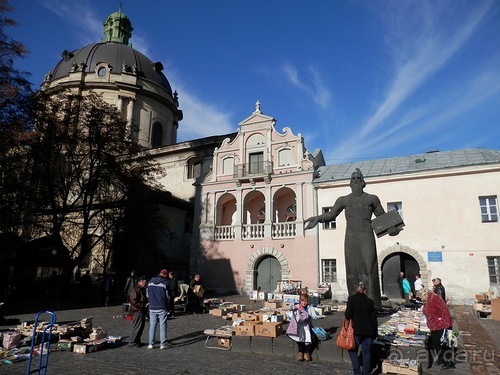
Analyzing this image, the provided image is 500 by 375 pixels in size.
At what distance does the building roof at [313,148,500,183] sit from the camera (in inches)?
805

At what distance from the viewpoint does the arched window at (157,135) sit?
4204 centimetres

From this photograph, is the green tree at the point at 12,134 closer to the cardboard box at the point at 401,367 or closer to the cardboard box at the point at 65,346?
the cardboard box at the point at 65,346

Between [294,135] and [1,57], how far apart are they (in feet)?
57.2

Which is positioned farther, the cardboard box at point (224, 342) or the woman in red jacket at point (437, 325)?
the cardboard box at point (224, 342)

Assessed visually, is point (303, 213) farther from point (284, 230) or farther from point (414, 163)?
point (414, 163)

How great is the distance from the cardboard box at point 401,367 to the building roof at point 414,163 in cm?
1631

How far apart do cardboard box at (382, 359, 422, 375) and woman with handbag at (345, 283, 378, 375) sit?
62 cm

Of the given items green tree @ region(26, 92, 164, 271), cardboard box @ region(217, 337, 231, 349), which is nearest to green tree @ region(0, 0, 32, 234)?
green tree @ region(26, 92, 164, 271)

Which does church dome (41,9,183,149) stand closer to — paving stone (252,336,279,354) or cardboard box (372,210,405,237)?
paving stone (252,336,279,354)

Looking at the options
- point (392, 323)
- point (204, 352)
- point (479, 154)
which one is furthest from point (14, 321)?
point (479, 154)

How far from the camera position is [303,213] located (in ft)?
77.9

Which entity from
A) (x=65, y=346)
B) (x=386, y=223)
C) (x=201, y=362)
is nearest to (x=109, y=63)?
(x=65, y=346)

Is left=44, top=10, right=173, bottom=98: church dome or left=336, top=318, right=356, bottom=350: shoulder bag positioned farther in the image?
left=44, top=10, right=173, bottom=98: church dome

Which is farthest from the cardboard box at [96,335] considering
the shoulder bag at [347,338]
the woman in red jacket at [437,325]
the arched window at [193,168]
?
the arched window at [193,168]
